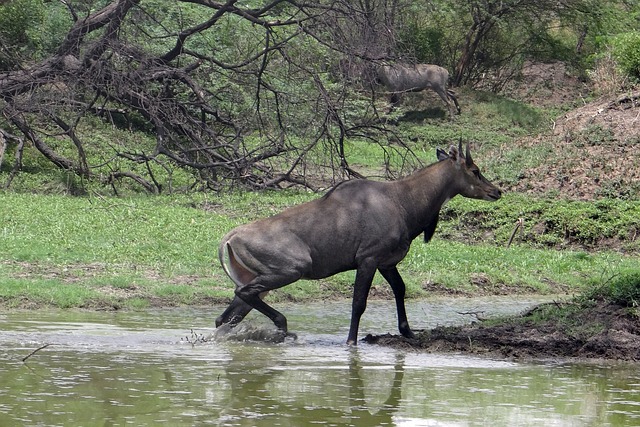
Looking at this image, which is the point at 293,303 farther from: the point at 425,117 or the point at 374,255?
the point at 425,117

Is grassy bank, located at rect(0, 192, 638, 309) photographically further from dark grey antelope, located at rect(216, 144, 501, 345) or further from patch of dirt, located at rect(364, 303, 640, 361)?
patch of dirt, located at rect(364, 303, 640, 361)

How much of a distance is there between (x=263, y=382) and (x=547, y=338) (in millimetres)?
2913

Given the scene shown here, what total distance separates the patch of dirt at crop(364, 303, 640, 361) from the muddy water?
28 centimetres

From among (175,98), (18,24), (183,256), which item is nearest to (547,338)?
(183,256)

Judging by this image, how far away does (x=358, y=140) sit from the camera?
24312 millimetres

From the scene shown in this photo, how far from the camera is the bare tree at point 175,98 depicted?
1786 cm

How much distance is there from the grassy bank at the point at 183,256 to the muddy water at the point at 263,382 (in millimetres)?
1046

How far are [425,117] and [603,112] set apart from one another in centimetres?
636

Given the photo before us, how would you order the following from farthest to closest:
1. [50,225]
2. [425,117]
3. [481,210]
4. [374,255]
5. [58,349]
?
1. [425,117]
2. [481,210]
3. [50,225]
4. [374,255]
5. [58,349]

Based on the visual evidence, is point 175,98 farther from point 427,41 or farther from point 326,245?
point 427,41

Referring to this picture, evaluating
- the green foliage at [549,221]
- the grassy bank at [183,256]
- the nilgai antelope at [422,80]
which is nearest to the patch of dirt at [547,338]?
the grassy bank at [183,256]

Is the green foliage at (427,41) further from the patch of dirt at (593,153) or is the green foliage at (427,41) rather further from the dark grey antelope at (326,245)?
the dark grey antelope at (326,245)

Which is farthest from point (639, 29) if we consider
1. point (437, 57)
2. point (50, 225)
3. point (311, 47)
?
point (50, 225)

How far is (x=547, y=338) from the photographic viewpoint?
9.55m
